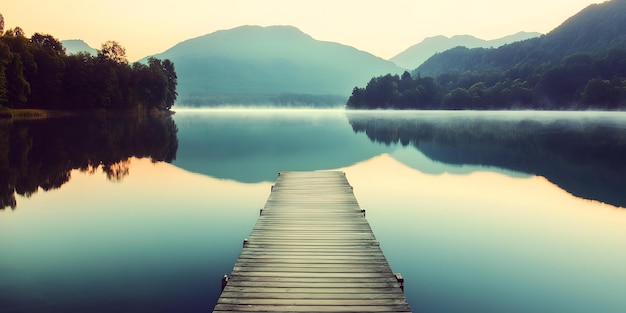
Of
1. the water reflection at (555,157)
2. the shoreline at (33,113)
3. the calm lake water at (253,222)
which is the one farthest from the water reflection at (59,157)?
the shoreline at (33,113)

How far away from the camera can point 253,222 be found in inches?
750

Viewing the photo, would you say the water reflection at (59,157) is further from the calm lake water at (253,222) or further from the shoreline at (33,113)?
the shoreline at (33,113)

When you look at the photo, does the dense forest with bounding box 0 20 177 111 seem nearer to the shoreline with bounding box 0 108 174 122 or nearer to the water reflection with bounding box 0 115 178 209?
the shoreline with bounding box 0 108 174 122

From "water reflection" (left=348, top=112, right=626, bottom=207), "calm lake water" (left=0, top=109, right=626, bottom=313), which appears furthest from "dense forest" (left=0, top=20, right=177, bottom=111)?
"water reflection" (left=348, top=112, right=626, bottom=207)

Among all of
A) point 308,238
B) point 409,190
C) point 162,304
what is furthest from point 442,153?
point 162,304

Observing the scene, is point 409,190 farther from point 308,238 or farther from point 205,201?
point 308,238

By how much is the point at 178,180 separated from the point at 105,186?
504cm

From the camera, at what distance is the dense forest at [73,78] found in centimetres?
8988

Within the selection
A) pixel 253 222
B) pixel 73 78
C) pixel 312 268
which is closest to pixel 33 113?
pixel 73 78

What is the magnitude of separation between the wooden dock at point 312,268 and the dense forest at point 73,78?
302ft

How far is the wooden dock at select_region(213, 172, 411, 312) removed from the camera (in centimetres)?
856

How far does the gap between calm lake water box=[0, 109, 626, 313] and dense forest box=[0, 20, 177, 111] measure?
6041 cm

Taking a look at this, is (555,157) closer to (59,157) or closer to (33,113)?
(59,157)

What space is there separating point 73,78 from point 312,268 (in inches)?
4805
